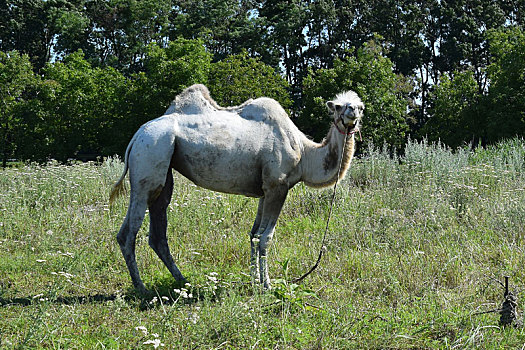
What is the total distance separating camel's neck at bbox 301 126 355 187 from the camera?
5863 millimetres

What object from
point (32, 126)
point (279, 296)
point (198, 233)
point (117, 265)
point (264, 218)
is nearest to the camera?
point (279, 296)

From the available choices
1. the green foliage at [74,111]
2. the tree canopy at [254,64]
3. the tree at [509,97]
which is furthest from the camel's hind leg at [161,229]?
the tree at [509,97]

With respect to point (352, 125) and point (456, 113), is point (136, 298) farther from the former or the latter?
point (456, 113)

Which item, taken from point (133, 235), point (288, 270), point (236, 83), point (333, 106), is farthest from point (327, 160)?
point (236, 83)

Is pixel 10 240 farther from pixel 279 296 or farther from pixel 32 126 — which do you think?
pixel 32 126

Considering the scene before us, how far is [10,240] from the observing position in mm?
7387

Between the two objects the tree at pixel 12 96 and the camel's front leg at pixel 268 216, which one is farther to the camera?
the tree at pixel 12 96

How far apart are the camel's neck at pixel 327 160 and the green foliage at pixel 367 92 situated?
2401 centimetres

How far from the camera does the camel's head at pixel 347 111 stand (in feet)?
18.2

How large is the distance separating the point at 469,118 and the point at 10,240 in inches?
1244

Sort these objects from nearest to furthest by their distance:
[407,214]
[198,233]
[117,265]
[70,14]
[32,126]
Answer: [117,265] → [198,233] → [407,214] → [32,126] → [70,14]

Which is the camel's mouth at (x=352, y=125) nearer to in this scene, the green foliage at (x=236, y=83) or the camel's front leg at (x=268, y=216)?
the camel's front leg at (x=268, y=216)

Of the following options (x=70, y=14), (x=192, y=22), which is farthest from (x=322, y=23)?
(x=70, y=14)

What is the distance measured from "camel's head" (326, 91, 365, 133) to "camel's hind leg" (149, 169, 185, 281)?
6.67ft
